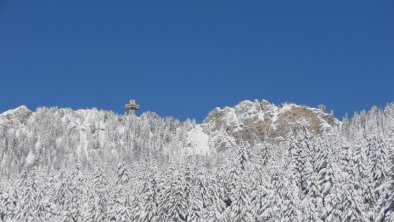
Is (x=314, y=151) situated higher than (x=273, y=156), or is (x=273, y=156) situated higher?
(x=273, y=156)

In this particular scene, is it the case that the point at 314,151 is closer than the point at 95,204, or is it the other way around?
the point at 314,151

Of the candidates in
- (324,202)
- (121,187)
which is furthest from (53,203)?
(324,202)

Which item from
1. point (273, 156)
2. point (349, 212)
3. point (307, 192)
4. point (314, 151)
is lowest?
point (349, 212)

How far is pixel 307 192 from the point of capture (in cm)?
6788

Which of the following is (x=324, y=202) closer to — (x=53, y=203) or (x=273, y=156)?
(x=273, y=156)

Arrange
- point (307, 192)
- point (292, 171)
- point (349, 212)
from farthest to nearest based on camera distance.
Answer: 1. point (292, 171)
2. point (307, 192)
3. point (349, 212)

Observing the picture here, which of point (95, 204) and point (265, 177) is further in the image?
point (95, 204)

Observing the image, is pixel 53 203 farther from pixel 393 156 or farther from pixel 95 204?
pixel 393 156

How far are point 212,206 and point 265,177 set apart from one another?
273 inches

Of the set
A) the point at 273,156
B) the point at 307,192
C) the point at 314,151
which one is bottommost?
the point at 307,192

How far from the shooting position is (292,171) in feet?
238

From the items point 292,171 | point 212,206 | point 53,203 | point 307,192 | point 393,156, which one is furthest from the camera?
point 53,203

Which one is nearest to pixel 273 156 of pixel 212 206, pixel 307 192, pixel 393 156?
pixel 212 206

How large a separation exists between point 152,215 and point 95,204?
8912 mm
